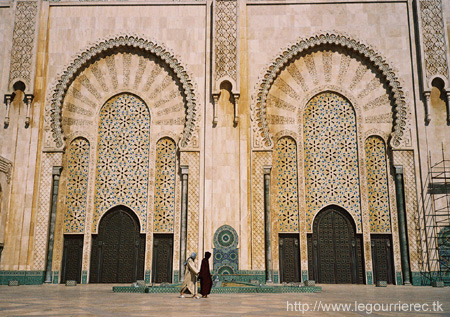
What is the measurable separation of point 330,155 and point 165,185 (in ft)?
10.7

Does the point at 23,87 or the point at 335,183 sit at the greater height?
the point at 23,87

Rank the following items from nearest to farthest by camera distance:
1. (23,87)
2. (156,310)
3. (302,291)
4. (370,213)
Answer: (156,310) → (302,291) → (370,213) → (23,87)

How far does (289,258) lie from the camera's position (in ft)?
29.7

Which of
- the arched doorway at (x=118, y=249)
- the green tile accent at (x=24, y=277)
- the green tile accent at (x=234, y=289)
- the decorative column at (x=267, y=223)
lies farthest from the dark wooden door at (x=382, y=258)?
the green tile accent at (x=24, y=277)

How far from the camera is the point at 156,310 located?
12.9ft

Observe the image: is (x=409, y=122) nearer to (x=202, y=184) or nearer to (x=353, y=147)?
(x=353, y=147)

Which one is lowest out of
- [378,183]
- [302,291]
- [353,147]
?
[302,291]

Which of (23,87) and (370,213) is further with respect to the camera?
(23,87)

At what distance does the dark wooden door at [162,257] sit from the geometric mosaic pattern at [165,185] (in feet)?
0.57

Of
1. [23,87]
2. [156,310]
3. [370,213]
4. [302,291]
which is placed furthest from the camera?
[23,87]

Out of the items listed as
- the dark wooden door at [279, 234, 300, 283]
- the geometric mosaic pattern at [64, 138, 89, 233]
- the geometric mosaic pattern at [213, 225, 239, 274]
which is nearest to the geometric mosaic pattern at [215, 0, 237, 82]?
the geometric mosaic pattern at [213, 225, 239, 274]

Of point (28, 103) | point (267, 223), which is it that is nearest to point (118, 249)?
point (267, 223)

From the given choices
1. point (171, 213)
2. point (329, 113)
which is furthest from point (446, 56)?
point (171, 213)

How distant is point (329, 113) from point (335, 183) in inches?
55.6
